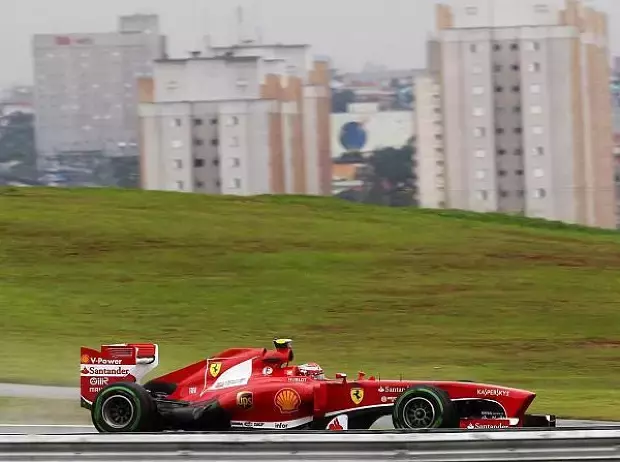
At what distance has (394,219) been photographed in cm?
3198

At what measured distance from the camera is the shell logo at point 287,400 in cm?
1115

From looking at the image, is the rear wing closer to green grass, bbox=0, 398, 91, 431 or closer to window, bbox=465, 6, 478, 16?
green grass, bbox=0, 398, 91, 431

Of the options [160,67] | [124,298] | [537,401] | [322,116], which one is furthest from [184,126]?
[537,401]

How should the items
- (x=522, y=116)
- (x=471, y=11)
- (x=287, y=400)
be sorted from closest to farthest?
(x=287, y=400), (x=522, y=116), (x=471, y=11)

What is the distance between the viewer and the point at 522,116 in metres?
72.2

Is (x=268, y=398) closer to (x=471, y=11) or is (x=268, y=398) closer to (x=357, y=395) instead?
(x=357, y=395)

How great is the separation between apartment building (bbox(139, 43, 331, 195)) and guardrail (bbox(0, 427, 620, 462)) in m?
59.4

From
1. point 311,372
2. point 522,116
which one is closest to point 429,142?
point 522,116

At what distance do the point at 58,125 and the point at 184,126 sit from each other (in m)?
36.7

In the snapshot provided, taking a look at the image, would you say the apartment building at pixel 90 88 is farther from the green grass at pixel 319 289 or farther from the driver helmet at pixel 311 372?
the driver helmet at pixel 311 372

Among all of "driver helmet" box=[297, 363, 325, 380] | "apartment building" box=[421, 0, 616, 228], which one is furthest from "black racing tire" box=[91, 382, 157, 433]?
"apartment building" box=[421, 0, 616, 228]

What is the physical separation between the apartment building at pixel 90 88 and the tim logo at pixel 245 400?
291 ft

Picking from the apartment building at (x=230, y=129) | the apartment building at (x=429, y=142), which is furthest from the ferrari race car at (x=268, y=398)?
the apartment building at (x=429, y=142)

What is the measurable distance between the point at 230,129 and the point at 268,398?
62.4 metres
